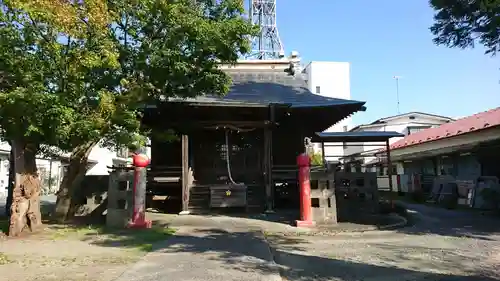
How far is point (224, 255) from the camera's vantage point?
8219mm

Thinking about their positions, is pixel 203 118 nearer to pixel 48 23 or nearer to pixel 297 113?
pixel 297 113

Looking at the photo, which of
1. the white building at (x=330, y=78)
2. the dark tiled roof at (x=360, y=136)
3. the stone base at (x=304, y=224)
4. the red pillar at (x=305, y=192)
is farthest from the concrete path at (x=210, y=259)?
the white building at (x=330, y=78)

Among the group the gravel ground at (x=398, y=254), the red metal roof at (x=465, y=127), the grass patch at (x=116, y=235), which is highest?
the red metal roof at (x=465, y=127)

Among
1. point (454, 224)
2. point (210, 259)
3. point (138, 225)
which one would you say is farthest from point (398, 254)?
point (138, 225)

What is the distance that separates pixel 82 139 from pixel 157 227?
319cm

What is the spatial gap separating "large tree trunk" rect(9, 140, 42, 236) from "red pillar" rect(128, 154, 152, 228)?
240cm

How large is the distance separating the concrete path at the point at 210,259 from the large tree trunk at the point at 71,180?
3.48 meters

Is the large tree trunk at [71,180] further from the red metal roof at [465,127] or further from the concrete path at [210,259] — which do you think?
the red metal roof at [465,127]

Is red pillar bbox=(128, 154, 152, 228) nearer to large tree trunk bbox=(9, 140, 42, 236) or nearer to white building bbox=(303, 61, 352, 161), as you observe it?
large tree trunk bbox=(9, 140, 42, 236)

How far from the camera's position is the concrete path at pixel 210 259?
657 cm

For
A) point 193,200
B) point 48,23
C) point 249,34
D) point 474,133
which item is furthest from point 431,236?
point 474,133

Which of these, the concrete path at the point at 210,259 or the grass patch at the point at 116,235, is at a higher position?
the grass patch at the point at 116,235

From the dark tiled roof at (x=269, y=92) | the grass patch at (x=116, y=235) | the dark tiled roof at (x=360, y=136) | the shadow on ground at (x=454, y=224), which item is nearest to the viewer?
the grass patch at (x=116, y=235)

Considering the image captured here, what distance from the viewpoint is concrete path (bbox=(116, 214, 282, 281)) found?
21.6 ft
